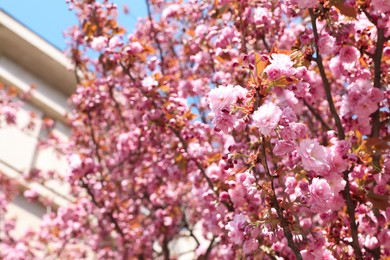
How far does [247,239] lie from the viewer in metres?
2.38

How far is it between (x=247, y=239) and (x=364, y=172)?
973 millimetres

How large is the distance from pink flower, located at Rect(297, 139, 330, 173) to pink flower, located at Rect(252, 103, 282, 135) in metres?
0.21

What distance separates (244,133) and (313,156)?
192 centimetres

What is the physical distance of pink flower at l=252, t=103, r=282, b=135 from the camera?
6.74 ft

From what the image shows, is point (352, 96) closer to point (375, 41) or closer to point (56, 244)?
point (375, 41)

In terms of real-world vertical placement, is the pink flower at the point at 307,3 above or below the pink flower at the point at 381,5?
below

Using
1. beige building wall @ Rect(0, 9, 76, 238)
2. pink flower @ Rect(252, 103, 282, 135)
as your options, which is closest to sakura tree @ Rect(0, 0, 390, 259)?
pink flower @ Rect(252, 103, 282, 135)

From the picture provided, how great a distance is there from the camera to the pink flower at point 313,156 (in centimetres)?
217

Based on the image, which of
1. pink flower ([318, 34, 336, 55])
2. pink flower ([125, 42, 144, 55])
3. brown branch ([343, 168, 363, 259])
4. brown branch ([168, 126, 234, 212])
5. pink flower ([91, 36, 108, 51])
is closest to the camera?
brown branch ([343, 168, 363, 259])

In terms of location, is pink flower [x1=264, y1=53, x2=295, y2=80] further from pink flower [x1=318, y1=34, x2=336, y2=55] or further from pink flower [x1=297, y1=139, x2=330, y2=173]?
pink flower [x1=318, y1=34, x2=336, y2=55]

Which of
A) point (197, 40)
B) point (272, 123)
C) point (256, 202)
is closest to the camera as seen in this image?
point (272, 123)

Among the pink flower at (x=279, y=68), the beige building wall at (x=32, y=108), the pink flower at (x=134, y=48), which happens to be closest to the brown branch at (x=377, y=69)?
the pink flower at (x=279, y=68)

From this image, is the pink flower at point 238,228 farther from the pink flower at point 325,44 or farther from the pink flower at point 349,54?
the pink flower at point 349,54

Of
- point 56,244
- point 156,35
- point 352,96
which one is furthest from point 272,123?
point 56,244
